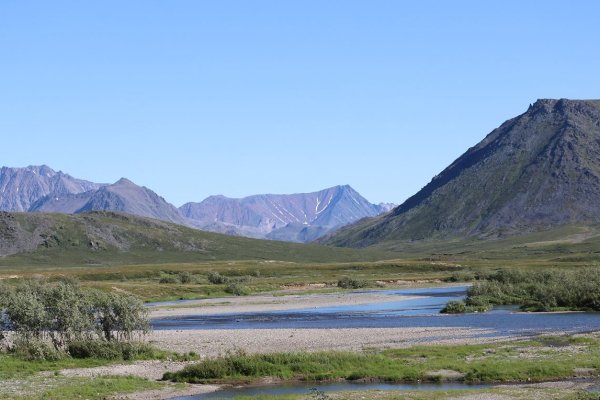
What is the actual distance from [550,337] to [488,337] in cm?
464

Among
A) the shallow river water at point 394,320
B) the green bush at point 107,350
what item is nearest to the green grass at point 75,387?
the green bush at point 107,350

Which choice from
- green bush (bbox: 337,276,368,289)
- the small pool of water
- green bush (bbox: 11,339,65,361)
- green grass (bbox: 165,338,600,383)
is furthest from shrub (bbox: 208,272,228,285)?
the small pool of water

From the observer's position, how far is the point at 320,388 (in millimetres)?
45531

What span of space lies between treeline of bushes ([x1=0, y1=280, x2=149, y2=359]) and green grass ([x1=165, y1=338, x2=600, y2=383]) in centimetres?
957

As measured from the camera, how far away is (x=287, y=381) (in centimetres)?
4781

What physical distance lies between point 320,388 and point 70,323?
21012mm

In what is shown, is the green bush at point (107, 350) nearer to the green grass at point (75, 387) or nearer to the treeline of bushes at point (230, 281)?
the green grass at point (75, 387)

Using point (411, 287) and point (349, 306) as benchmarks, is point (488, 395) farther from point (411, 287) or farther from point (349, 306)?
point (411, 287)

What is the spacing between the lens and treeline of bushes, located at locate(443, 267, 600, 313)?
87000mm

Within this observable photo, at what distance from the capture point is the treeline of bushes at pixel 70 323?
5547 centimetres

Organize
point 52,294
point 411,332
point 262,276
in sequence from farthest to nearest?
point 262,276, point 411,332, point 52,294

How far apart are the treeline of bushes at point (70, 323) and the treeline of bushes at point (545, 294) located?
141 feet

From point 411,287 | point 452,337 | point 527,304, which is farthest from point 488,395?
point 411,287

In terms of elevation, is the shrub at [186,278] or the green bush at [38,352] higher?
the shrub at [186,278]
